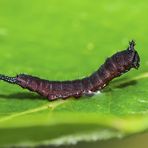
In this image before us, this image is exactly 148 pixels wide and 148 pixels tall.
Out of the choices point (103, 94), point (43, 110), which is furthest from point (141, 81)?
point (43, 110)

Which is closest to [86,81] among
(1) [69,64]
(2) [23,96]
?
(1) [69,64]

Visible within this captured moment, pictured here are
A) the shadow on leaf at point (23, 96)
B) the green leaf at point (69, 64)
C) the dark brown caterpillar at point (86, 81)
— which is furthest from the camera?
the dark brown caterpillar at point (86, 81)

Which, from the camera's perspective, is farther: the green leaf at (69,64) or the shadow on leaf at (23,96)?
the shadow on leaf at (23,96)

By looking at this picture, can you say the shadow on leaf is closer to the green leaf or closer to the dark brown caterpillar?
the green leaf

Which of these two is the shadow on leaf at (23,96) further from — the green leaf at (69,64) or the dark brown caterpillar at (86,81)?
the dark brown caterpillar at (86,81)

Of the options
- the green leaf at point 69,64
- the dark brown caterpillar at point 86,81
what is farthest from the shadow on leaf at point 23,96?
the dark brown caterpillar at point 86,81

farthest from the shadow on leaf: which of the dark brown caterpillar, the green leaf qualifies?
the dark brown caterpillar
